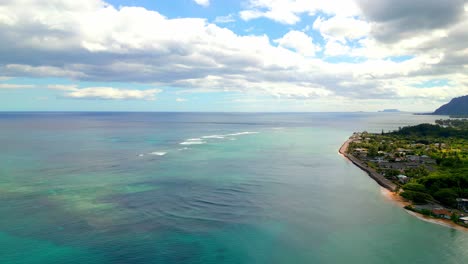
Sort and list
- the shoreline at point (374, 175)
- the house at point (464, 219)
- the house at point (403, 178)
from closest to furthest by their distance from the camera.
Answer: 1. the house at point (464, 219)
2. the shoreline at point (374, 175)
3. the house at point (403, 178)

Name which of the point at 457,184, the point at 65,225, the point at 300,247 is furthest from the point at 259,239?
the point at 457,184

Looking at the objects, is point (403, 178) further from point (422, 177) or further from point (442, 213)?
point (442, 213)

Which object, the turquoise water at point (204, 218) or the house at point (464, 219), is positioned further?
the house at point (464, 219)

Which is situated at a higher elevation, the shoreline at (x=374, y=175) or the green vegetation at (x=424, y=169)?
the green vegetation at (x=424, y=169)

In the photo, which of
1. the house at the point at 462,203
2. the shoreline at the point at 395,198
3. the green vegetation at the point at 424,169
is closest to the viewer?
the shoreline at the point at 395,198

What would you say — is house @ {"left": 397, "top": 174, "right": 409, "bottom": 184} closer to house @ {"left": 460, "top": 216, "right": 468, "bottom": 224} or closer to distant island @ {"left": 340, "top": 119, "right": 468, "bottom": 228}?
distant island @ {"left": 340, "top": 119, "right": 468, "bottom": 228}

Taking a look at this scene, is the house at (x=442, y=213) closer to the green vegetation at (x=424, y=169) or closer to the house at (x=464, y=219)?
the house at (x=464, y=219)

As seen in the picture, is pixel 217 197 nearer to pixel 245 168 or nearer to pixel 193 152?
pixel 245 168

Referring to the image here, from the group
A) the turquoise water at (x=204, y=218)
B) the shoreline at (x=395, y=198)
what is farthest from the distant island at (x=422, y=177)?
the turquoise water at (x=204, y=218)

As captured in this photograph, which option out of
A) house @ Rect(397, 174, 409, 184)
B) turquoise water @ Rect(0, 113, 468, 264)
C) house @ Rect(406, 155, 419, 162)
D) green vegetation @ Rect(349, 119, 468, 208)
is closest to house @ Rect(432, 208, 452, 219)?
green vegetation @ Rect(349, 119, 468, 208)
